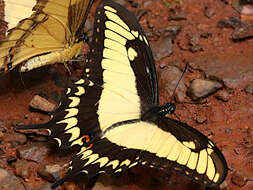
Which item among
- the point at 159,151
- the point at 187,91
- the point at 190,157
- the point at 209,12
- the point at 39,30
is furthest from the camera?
the point at 209,12

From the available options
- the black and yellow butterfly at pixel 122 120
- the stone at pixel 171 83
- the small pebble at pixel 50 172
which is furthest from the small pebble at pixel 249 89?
the small pebble at pixel 50 172

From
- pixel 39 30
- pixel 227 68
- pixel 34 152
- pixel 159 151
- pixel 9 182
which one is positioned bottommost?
pixel 9 182

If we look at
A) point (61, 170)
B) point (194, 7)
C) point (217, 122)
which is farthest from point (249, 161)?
point (194, 7)

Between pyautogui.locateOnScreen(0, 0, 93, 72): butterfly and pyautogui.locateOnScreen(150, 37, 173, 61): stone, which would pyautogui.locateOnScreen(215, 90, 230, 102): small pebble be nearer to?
pyautogui.locateOnScreen(150, 37, 173, 61): stone

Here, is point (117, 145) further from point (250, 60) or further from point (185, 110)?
point (250, 60)

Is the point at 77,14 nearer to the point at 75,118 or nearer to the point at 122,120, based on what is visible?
the point at 75,118

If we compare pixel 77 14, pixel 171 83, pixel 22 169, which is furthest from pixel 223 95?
pixel 22 169

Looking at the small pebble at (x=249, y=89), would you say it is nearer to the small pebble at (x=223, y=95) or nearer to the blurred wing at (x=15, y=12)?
the small pebble at (x=223, y=95)

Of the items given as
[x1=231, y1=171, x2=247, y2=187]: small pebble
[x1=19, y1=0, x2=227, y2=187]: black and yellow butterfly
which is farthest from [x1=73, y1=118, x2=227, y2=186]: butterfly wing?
[x1=231, y1=171, x2=247, y2=187]: small pebble
